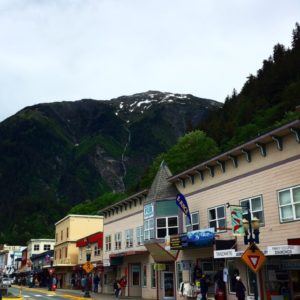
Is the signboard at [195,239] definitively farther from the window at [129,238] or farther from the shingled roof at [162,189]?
the window at [129,238]

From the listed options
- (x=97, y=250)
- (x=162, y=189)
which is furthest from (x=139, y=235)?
(x=97, y=250)

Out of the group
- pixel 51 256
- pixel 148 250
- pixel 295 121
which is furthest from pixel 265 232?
pixel 51 256

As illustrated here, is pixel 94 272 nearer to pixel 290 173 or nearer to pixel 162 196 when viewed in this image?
pixel 162 196

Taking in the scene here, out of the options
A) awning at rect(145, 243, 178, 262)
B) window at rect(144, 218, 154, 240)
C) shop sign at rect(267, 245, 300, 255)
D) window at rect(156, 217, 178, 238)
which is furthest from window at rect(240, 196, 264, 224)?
window at rect(144, 218, 154, 240)

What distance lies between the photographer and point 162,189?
3362 centimetres

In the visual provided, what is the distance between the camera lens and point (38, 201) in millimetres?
A: 192250

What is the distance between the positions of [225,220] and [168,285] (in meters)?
9.63

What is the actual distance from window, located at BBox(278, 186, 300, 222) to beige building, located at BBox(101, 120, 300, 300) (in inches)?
1.8

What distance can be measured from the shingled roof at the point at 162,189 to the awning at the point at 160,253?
338 cm

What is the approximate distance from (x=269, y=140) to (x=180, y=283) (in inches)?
522

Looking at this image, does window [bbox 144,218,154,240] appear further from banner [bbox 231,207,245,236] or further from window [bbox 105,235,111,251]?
window [bbox 105,235,111,251]

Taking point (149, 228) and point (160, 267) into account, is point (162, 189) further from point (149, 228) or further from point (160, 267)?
point (160, 267)

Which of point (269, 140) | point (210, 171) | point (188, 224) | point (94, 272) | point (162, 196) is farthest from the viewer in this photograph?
point (94, 272)

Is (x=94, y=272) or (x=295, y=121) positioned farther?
(x=94, y=272)
